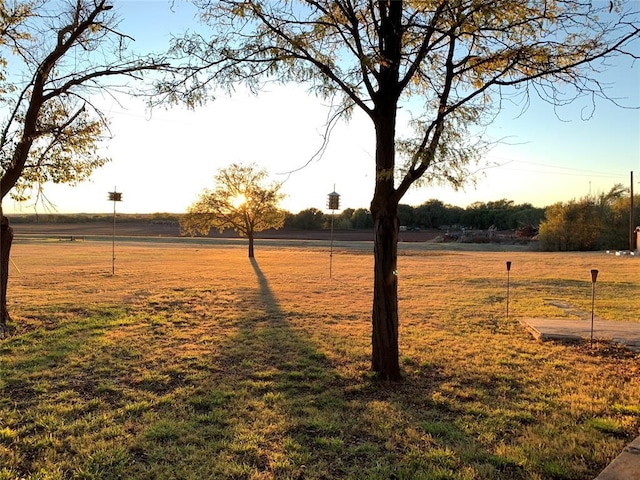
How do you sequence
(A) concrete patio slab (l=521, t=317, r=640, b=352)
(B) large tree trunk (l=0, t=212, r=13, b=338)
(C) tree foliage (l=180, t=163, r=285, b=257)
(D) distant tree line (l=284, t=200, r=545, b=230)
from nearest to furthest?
(A) concrete patio slab (l=521, t=317, r=640, b=352)
(B) large tree trunk (l=0, t=212, r=13, b=338)
(C) tree foliage (l=180, t=163, r=285, b=257)
(D) distant tree line (l=284, t=200, r=545, b=230)

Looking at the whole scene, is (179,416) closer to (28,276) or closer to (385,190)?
(385,190)

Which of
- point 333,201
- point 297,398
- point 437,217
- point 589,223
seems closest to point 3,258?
point 297,398

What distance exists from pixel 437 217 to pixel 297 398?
309ft

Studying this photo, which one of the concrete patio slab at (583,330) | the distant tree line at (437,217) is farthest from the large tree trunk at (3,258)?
the distant tree line at (437,217)

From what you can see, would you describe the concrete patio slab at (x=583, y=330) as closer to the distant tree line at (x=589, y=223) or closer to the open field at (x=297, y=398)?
the open field at (x=297, y=398)

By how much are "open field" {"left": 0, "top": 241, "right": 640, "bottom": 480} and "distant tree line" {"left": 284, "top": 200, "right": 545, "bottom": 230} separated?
79.4 m

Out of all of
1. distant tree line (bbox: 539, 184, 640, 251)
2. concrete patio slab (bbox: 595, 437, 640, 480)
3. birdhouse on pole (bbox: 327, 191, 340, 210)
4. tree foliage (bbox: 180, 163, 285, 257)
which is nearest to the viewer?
concrete patio slab (bbox: 595, 437, 640, 480)

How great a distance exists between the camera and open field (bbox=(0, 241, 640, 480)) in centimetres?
317

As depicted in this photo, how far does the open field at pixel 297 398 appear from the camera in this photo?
10.4ft

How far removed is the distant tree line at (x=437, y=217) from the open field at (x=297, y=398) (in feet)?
261

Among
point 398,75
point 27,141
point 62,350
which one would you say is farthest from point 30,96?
point 398,75

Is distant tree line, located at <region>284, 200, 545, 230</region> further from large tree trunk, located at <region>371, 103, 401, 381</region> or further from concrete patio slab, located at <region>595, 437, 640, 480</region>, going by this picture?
concrete patio slab, located at <region>595, 437, 640, 480</region>

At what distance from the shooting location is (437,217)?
94875 mm

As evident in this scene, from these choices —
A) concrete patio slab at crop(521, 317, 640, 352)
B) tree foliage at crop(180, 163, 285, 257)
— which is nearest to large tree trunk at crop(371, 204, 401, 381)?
concrete patio slab at crop(521, 317, 640, 352)
